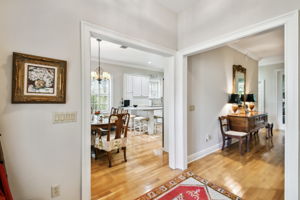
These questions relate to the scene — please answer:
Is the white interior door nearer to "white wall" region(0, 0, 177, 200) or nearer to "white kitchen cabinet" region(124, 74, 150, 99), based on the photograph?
"white kitchen cabinet" region(124, 74, 150, 99)

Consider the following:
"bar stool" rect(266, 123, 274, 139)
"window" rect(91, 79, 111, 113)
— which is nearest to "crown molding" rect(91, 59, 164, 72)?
"window" rect(91, 79, 111, 113)

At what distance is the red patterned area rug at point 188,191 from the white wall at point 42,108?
1.02 metres

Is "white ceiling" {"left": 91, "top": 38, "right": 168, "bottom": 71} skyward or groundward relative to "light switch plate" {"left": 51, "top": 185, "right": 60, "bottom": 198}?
skyward

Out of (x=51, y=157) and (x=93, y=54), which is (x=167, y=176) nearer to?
(x=51, y=157)

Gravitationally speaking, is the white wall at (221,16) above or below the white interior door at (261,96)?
above

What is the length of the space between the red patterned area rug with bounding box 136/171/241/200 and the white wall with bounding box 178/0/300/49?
221 cm

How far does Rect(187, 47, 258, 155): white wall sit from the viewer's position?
302 centimetres

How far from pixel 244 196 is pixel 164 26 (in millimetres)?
2783

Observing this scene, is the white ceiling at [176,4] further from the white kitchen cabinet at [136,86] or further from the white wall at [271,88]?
the white wall at [271,88]

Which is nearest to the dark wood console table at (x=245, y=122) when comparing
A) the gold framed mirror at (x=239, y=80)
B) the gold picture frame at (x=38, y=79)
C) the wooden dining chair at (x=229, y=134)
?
the wooden dining chair at (x=229, y=134)

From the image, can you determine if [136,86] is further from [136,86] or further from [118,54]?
[118,54]

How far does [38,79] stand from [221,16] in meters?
2.44

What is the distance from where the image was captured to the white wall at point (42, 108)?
4.21ft

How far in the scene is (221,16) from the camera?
2.09m
